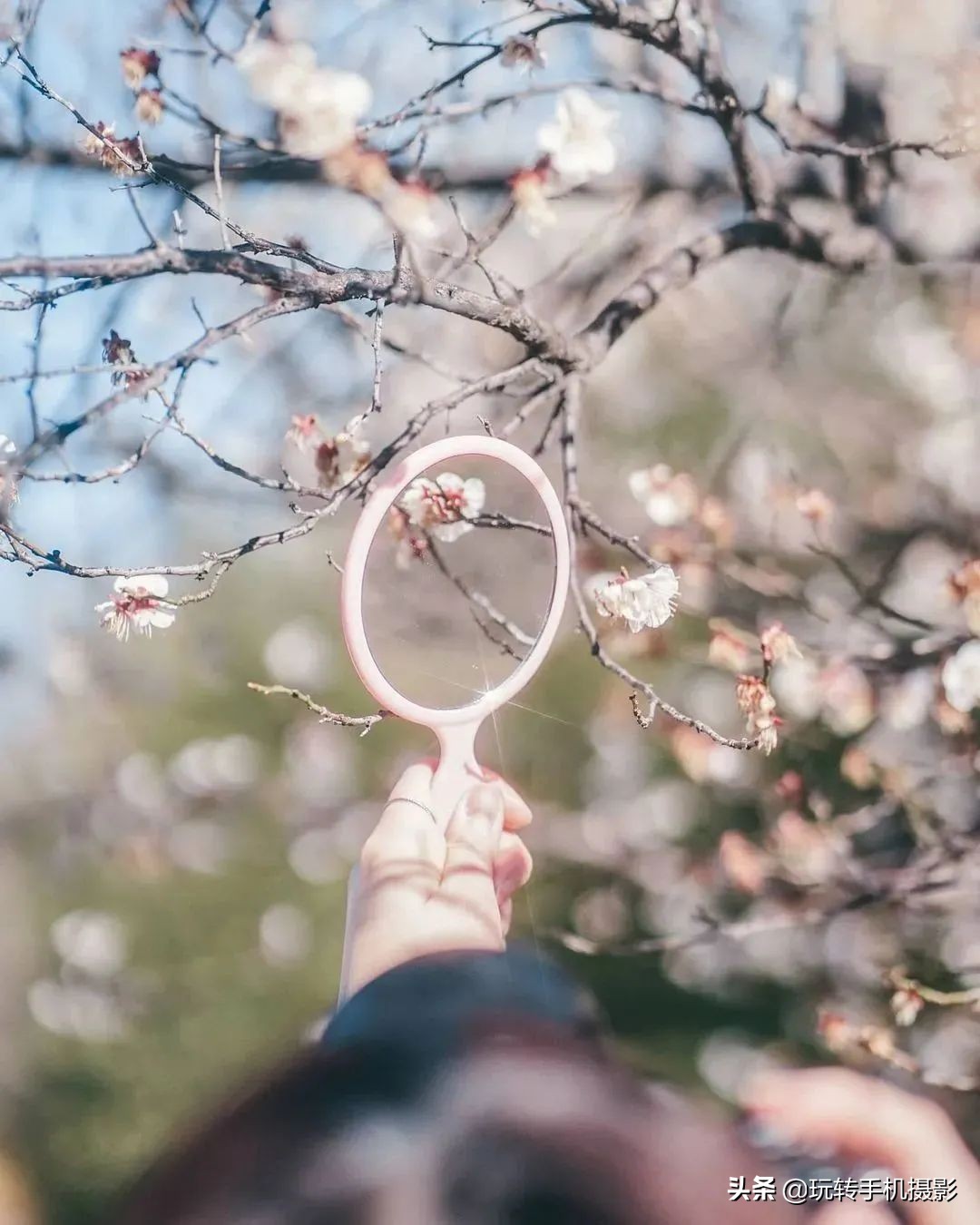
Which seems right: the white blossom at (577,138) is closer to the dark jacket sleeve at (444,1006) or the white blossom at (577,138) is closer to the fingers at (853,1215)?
the dark jacket sleeve at (444,1006)

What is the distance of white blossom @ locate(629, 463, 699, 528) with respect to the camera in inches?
45.8

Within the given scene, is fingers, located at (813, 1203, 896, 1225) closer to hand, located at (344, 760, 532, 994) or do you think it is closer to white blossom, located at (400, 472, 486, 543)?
hand, located at (344, 760, 532, 994)

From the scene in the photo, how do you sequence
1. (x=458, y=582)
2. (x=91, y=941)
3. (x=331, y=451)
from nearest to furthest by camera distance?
1. (x=331, y=451)
2. (x=458, y=582)
3. (x=91, y=941)

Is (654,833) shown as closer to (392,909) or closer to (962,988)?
(962,988)

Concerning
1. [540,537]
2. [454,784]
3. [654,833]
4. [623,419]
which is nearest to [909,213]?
[623,419]

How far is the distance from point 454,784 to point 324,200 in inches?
31.0

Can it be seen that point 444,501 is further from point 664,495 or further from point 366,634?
point 664,495

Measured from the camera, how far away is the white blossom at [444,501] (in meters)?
0.85

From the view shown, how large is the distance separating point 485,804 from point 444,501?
27cm

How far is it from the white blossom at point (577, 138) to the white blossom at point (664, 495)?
0.37 meters

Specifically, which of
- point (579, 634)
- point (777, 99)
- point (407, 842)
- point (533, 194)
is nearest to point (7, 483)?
point (407, 842)

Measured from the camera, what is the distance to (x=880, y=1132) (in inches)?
25.5

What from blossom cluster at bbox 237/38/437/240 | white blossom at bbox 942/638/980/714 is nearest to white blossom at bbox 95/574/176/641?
blossom cluster at bbox 237/38/437/240

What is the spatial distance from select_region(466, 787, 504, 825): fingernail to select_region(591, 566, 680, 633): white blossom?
188 mm
